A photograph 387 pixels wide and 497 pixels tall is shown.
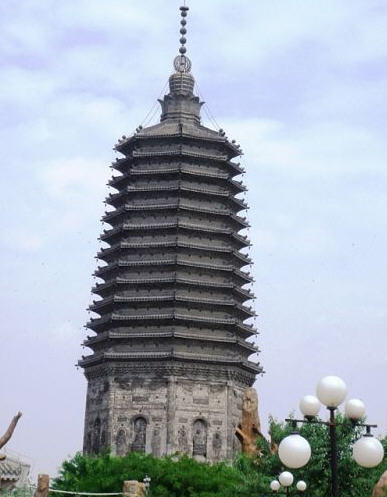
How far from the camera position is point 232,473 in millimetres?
35906

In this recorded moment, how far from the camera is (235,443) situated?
5488 cm

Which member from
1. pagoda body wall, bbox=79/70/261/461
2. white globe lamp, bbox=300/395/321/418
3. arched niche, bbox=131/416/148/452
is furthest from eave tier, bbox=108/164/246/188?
white globe lamp, bbox=300/395/321/418

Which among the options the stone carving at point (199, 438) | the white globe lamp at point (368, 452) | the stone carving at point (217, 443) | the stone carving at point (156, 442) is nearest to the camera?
the white globe lamp at point (368, 452)

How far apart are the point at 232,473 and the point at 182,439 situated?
18.0 m

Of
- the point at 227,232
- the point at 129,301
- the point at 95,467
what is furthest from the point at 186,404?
the point at 95,467

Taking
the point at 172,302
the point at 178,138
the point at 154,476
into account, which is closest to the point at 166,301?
the point at 172,302

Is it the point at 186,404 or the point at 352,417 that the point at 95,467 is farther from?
the point at 352,417

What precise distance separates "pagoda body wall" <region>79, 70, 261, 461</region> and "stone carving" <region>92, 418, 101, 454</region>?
2.4 inches

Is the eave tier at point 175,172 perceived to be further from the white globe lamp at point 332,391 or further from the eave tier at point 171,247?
the white globe lamp at point 332,391

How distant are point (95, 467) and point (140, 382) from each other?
53.4 ft

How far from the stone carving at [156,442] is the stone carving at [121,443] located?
168 cm

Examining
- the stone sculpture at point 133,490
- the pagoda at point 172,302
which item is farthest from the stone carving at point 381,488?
the pagoda at point 172,302

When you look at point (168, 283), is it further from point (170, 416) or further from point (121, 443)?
point (121, 443)

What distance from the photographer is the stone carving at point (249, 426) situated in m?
37.7
